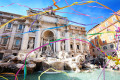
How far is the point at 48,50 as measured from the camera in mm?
14117

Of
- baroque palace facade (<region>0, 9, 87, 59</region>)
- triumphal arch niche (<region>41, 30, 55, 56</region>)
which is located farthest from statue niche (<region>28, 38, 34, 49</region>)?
triumphal arch niche (<region>41, 30, 55, 56</region>)

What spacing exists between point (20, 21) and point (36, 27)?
391 cm

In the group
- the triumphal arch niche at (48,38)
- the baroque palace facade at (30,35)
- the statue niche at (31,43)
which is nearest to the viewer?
the baroque palace facade at (30,35)

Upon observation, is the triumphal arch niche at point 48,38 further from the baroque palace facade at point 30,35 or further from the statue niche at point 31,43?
the statue niche at point 31,43

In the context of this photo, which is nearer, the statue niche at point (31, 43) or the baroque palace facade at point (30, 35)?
the baroque palace facade at point (30, 35)

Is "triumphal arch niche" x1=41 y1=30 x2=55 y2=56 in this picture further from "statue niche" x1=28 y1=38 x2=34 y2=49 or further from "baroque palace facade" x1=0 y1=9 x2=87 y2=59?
"statue niche" x1=28 y1=38 x2=34 y2=49

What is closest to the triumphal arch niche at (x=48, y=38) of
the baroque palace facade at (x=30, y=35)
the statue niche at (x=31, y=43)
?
the baroque palace facade at (x=30, y=35)

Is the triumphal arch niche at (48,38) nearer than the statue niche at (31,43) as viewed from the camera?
No

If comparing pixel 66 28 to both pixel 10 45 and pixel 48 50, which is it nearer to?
pixel 48 50

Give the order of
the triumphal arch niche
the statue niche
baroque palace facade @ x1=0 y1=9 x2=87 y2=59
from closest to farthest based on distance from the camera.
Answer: baroque palace facade @ x1=0 y1=9 x2=87 y2=59
the statue niche
the triumphal arch niche

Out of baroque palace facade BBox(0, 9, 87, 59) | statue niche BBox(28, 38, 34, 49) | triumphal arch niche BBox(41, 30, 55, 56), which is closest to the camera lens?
baroque palace facade BBox(0, 9, 87, 59)

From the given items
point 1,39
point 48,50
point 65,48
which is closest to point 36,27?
point 48,50

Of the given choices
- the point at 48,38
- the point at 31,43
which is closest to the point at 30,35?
the point at 31,43

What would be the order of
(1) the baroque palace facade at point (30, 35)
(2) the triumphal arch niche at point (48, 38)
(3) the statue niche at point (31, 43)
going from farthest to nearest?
(2) the triumphal arch niche at point (48, 38)
(3) the statue niche at point (31, 43)
(1) the baroque palace facade at point (30, 35)
